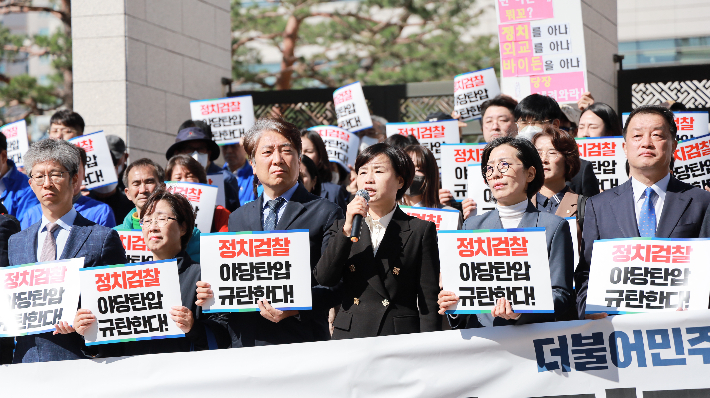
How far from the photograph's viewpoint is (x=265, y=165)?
455 cm

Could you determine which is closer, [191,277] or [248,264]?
[248,264]

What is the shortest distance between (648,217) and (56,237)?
3.17m

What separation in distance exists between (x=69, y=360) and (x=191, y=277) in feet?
2.46

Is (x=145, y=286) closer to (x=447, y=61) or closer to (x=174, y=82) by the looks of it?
(x=174, y=82)

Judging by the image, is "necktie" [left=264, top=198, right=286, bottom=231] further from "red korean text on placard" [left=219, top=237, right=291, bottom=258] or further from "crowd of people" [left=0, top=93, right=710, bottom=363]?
"red korean text on placard" [left=219, top=237, right=291, bottom=258]

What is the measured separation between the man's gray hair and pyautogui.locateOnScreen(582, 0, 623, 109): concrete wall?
647 centimetres

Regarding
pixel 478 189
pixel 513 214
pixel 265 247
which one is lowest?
pixel 265 247

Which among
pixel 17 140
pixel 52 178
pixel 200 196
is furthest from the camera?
pixel 17 140

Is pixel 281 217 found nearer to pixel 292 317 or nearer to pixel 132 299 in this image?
pixel 292 317

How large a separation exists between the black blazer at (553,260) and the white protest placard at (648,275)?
0.13 m

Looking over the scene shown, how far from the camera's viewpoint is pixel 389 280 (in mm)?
4164

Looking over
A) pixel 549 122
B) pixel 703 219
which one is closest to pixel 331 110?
pixel 549 122

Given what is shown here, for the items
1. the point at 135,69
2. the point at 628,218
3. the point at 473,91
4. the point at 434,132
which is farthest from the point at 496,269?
the point at 135,69

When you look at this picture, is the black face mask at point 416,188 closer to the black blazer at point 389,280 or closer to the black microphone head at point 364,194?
the black blazer at point 389,280
